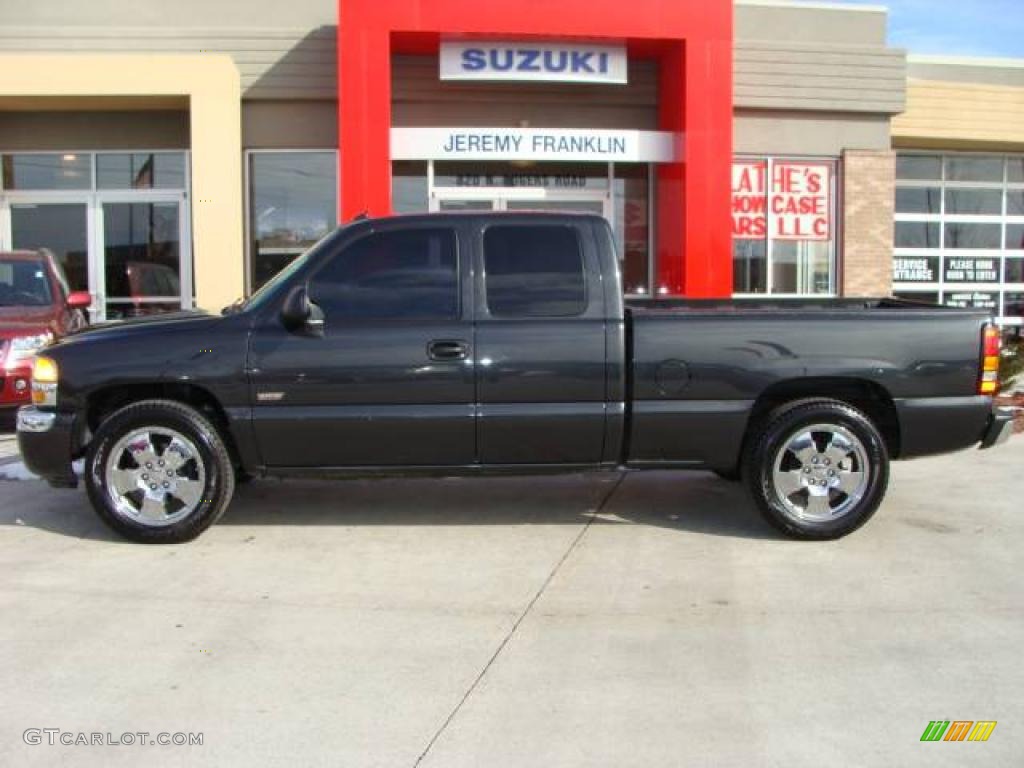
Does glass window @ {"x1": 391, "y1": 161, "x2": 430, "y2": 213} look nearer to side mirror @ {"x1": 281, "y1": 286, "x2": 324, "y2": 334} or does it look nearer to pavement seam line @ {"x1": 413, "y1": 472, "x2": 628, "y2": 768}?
pavement seam line @ {"x1": 413, "y1": 472, "x2": 628, "y2": 768}

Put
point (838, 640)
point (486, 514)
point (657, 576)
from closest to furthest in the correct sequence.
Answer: point (838, 640) < point (657, 576) < point (486, 514)

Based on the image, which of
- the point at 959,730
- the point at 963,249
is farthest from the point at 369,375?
the point at 963,249

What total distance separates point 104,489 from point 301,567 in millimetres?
1328

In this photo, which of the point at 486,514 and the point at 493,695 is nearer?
the point at 493,695

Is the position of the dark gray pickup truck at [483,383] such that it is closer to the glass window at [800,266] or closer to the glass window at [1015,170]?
the glass window at [800,266]

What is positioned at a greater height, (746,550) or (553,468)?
(553,468)

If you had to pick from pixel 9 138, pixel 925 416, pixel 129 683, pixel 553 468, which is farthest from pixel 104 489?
pixel 9 138

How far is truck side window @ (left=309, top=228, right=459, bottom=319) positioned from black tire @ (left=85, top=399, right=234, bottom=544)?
3.40 feet

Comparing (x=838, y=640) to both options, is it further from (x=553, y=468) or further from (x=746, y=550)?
(x=553, y=468)

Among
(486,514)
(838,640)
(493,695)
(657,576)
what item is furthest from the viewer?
(486,514)

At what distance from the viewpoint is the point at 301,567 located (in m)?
5.67

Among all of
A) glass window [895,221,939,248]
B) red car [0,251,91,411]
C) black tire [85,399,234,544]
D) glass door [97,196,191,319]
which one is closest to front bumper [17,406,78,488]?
black tire [85,399,234,544]

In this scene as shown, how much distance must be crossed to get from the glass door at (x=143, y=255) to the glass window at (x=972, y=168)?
502 inches

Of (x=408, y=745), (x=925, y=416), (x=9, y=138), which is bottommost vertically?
(x=408, y=745)
